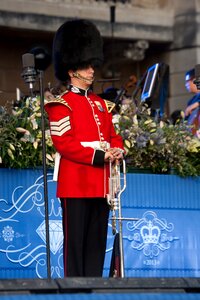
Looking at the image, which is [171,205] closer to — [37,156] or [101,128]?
[37,156]

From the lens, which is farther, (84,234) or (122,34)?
(122,34)

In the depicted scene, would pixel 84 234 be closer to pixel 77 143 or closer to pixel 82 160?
pixel 82 160

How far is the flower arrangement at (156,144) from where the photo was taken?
32.5 ft

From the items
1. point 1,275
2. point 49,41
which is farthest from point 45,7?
point 1,275

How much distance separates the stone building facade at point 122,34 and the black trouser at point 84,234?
26.6 ft

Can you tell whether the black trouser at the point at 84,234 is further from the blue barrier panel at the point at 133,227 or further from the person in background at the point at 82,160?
the blue barrier panel at the point at 133,227

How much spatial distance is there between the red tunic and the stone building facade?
7.91 meters

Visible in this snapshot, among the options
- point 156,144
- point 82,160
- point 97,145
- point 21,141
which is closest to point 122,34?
point 156,144

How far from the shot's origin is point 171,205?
Answer: 992cm

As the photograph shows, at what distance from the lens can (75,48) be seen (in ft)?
27.3

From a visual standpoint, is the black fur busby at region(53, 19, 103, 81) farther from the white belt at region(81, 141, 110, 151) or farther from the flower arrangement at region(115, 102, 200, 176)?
the flower arrangement at region(115, 102, 200, 176)

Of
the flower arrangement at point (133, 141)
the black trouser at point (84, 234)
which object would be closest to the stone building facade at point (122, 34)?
the flower arrangement at point (133, 141)

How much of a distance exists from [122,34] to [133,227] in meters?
7.47

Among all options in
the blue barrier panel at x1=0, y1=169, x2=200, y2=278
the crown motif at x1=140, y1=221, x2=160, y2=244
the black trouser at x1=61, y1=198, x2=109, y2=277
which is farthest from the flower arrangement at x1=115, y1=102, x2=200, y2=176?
the black trouser at x1=61, y1=198, x2=109, y2=277
